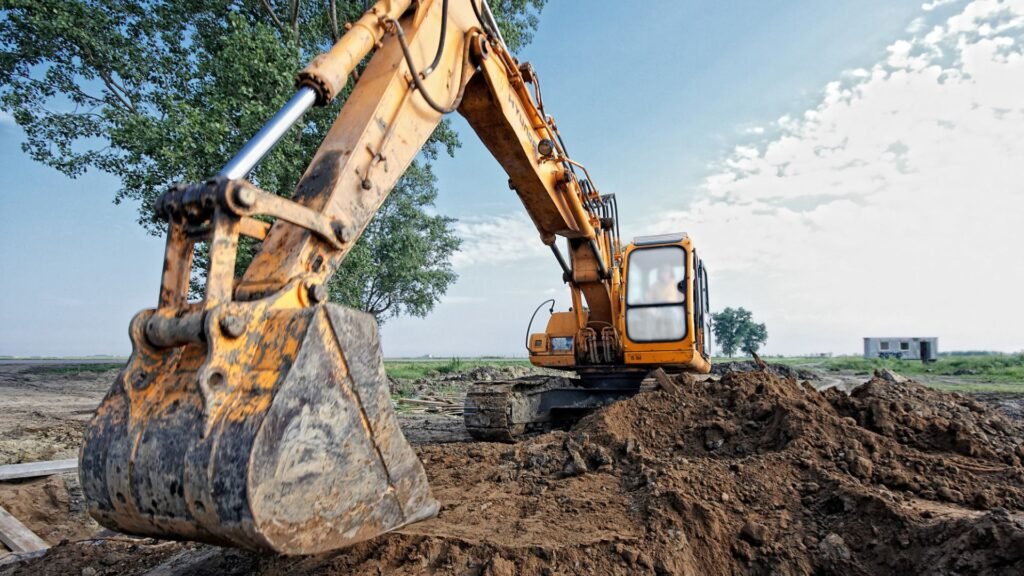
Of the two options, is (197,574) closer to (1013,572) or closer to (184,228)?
(184,228)

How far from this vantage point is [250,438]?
6.43 feet

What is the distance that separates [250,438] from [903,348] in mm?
64366

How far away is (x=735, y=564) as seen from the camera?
3107mm

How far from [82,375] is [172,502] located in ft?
78.9

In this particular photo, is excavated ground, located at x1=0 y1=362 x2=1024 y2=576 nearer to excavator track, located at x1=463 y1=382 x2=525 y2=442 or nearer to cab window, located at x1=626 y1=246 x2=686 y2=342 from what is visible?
excavator track, located at x1=463 y1=382 x2=525 y2=442

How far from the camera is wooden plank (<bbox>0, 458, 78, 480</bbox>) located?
559 centimetres

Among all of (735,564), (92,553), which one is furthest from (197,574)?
(735,564)

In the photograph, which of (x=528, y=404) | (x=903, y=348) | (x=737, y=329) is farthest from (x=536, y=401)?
(x=737, y=329)

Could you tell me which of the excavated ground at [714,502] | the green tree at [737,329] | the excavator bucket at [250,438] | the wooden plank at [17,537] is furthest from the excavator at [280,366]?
the green tree at [737,329]

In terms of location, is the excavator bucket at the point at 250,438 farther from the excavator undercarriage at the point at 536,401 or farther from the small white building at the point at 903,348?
the small white building at the point at 903,348

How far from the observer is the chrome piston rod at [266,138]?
7.79ft

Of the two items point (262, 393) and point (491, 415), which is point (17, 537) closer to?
point (262, 393)

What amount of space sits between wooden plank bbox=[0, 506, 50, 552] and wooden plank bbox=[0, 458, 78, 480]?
840 mm

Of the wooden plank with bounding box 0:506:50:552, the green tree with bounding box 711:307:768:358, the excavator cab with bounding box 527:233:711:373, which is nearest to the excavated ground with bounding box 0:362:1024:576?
the wooden plank with bounding box 0:506:50:552
